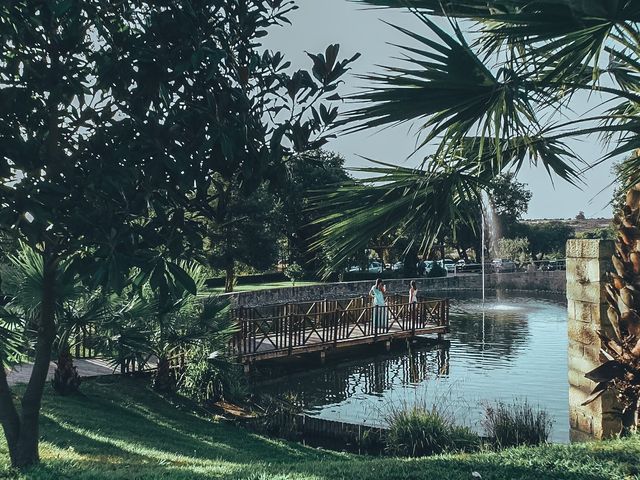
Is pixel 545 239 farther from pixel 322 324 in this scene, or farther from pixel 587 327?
pixel 587 327

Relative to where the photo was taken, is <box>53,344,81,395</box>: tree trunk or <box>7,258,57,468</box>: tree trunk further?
<box>53,344,81,395</box>: tree trunk

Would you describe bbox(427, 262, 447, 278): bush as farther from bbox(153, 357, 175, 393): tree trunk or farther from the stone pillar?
the stone pillar

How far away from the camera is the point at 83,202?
14.2 ft

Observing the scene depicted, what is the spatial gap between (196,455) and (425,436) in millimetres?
3627

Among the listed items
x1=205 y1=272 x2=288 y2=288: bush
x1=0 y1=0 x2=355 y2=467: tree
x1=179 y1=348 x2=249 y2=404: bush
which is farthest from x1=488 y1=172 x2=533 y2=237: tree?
x1=0 y1=0 x2=355 y2=467: tree

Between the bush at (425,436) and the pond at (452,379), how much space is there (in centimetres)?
86

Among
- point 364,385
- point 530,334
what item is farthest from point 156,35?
A: point 530,334

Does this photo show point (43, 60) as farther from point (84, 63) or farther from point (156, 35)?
point (156, 35)

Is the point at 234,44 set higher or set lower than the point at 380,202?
higher

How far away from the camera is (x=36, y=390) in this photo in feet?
19.8

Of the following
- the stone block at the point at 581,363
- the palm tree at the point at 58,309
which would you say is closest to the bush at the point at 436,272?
the palm tree at the point at 58,309

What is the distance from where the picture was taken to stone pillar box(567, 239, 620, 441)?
320 inches

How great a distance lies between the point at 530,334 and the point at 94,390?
1784 cm

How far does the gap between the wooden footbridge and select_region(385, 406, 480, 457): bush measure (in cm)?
609
